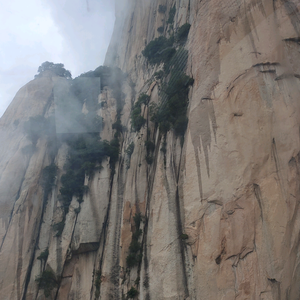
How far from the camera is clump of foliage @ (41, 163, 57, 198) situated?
71.5ft

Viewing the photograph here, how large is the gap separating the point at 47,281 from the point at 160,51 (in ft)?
58.4

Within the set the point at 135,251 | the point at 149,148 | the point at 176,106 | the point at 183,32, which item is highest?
the point at 183,32

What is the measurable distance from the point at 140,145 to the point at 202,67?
669 cm

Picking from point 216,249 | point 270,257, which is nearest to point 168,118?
point 216,249

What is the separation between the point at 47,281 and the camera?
18094 mm

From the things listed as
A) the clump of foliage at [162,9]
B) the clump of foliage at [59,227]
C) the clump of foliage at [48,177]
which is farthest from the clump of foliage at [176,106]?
the clump of foliage at [162,9]

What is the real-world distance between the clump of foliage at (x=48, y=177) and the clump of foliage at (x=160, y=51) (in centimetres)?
1143

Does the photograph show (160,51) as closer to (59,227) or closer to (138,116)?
(138,116)

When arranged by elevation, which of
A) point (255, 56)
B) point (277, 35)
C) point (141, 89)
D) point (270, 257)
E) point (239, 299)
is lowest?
point (239, 299)

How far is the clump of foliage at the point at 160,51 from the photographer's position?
2030 centimetres

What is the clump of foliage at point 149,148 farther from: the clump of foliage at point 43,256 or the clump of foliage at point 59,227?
the clump of foliage at point 43,256

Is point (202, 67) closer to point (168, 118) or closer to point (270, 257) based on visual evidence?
point (168, 118)

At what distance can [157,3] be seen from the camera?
27.3 meters

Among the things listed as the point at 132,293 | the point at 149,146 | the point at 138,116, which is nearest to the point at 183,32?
the point at 138,116
